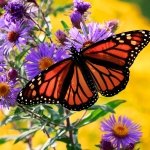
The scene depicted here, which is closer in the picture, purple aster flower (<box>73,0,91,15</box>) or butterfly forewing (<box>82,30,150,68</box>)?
butterfly forewing (<box>82,30,150,68</box>)

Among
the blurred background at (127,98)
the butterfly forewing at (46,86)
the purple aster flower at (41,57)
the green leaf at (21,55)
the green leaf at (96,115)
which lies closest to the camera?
the butterfly forewing at (46,86)

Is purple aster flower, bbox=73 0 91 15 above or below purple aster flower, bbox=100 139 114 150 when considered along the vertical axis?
above

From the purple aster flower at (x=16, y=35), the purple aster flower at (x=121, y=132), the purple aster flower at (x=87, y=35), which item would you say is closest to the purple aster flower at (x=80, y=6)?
the purple aster flower at (x=87, y=35)

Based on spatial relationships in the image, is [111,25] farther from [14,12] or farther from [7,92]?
[7,92]

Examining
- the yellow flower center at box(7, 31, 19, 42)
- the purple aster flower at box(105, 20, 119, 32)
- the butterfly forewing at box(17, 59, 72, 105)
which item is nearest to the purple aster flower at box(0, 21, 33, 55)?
the yellow flower center at box(7, 31, 19, 42)

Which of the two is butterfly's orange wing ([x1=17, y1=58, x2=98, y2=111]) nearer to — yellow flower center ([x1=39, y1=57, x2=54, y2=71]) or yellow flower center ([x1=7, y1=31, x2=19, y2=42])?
yellow flower center ([x1=39, y1=57, x2=54, y2=71])

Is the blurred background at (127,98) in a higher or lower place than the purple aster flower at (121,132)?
higher

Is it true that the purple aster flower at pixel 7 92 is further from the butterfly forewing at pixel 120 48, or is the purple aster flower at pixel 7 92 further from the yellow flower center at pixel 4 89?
the butterfly forewing at pixel 120 48

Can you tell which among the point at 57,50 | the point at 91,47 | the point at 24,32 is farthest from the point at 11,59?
the point at 91,47
